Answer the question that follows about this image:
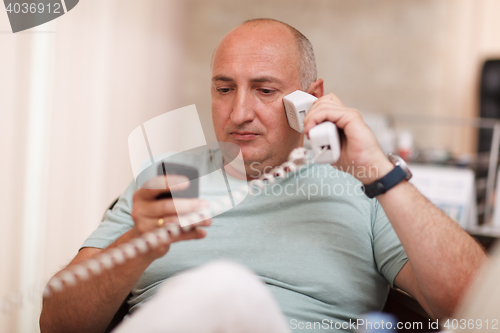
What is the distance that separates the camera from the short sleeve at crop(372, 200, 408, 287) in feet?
3.00

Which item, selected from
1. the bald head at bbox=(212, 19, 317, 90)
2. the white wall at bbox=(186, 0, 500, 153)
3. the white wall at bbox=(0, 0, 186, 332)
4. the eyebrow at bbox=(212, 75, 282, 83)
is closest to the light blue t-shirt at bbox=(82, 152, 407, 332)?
the eyebrow at bbox=(212, 75, 282, 83)

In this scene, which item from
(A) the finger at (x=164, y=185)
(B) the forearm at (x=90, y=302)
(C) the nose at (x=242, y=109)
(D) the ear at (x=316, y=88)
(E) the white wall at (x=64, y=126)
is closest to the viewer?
(A) the finger at (x=164, y=185)

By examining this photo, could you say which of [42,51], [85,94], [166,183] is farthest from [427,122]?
[166,183]

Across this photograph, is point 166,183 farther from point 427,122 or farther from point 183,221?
point 427,122

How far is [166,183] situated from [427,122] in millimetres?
2541

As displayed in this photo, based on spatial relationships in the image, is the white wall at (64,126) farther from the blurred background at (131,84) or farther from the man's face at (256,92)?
the man's face at (256,92)

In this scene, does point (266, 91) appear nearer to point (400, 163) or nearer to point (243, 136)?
point (243, 136)

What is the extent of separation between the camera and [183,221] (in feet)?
2.07

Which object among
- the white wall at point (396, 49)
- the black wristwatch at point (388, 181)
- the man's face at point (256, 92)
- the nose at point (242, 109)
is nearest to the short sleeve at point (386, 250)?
the black wristwatch at point (388, 181)

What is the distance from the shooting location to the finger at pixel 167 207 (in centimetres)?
61

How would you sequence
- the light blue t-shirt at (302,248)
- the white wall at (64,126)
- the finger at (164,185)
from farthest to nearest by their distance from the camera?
→ the white wall at (64,126)
the light blue t-shirt at (302,248)
the finger at (164,185)

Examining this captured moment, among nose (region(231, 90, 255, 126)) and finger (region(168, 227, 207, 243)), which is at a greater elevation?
nose (region(231, 90, 255, 126))

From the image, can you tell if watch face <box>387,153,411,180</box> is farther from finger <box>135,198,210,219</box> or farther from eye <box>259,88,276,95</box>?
finger <box>135,198,210,219</box>

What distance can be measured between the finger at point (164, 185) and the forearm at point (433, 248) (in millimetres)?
458
